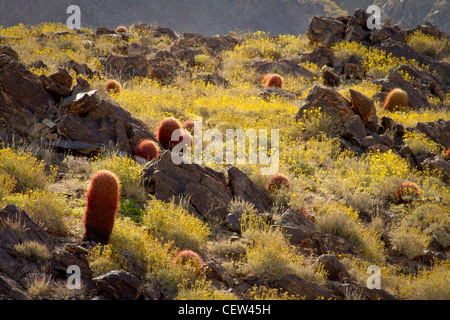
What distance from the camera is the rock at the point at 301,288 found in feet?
17.6

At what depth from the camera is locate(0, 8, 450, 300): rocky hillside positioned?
5.15 metres

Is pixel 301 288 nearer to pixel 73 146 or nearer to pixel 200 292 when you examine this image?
pixel 200 292

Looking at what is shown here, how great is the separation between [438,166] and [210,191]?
655 centimetres

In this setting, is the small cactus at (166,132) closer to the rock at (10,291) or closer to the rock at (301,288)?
the rock at (301,288)

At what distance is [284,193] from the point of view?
8.14 m

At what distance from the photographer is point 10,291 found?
161 inches

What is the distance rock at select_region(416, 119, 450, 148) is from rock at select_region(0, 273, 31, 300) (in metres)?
11.7

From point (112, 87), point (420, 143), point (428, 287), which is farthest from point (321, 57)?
point (428, 287)

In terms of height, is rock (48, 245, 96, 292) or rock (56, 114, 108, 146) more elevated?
rock (56, 114, 108, 146)

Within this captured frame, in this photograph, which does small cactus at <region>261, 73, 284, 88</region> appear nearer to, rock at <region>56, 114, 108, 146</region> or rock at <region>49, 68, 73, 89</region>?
rock at <region>49, 68, 73, 89</region>

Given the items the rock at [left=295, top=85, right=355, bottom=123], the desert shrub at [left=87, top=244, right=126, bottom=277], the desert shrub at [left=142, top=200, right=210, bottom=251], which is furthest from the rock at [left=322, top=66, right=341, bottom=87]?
the desert shrub at [left=87, top=244, right=126, bottom=277]

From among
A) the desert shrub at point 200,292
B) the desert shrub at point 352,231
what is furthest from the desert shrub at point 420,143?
the desert shrub at point 200,292

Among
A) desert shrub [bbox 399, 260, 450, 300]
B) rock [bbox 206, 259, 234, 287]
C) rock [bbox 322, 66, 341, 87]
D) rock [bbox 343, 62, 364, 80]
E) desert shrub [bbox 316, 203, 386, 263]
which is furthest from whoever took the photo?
rock [bbox 343, 62, 364, 80]

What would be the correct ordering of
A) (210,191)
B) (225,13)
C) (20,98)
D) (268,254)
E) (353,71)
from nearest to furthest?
(268,254), (210,191), (20,98), (353,71), (225,13)
